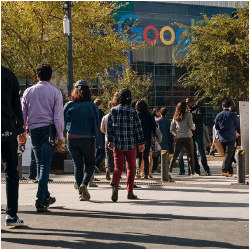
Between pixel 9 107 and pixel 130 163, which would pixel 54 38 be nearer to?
pixel 130 163

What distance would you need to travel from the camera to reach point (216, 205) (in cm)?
905

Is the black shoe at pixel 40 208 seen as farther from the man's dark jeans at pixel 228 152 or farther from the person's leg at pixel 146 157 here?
the man's dark jeans at pixel 228 152

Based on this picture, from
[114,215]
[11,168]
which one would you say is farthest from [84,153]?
[11,168]

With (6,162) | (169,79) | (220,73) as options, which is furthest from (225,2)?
(6,162)

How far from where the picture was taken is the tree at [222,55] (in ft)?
94.8

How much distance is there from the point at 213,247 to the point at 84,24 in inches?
823

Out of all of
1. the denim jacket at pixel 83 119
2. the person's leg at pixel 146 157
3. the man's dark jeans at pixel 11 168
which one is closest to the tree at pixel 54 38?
the person's leg at pixel 146 157

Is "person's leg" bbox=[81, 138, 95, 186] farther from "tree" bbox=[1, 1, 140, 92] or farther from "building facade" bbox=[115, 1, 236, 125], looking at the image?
"building facade" bbox=[115, 1, 236, 125]

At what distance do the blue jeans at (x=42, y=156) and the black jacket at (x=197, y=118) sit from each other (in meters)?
7.51

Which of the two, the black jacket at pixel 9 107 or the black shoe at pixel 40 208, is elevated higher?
the black jacket at pixel 9 107

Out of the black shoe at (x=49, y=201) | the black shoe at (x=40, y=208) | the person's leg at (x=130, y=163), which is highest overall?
the person's leg at (x=130, y=163)

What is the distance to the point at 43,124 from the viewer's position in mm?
8531

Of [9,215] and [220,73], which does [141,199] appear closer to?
[9,215]

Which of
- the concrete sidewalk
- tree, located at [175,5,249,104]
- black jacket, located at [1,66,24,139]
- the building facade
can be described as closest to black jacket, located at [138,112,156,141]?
the concrete sidewalk
